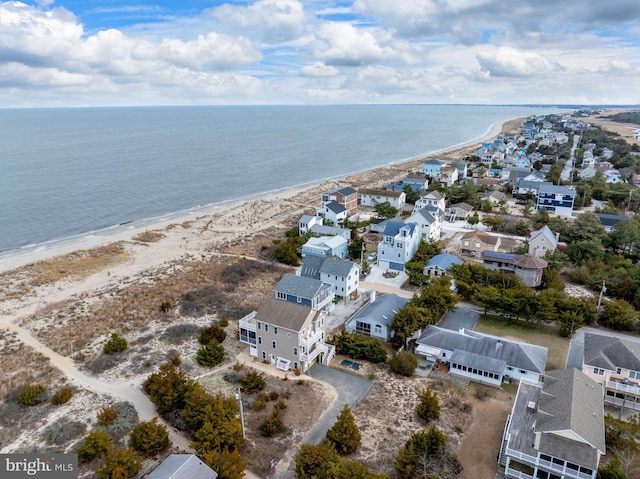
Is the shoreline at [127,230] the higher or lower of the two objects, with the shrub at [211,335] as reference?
lower

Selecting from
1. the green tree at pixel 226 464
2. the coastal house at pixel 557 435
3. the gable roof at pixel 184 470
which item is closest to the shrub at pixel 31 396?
the gable roof at pixel 184 470

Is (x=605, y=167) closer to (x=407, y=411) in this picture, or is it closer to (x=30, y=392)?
(x=407, y=411)

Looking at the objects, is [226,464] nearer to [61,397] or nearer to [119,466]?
[119,466]

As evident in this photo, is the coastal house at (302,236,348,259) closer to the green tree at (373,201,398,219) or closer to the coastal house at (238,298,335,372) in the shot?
the green tree at (373,201,398,219)

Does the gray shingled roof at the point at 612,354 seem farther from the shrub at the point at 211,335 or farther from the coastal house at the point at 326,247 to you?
Answer: the coastal house at the point at 326,247

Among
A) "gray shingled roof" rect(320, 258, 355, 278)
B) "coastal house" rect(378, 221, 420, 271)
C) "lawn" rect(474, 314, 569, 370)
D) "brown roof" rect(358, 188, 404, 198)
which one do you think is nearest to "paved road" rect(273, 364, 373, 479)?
"gray shingled roof" rect(320, 258, 355, 278)
